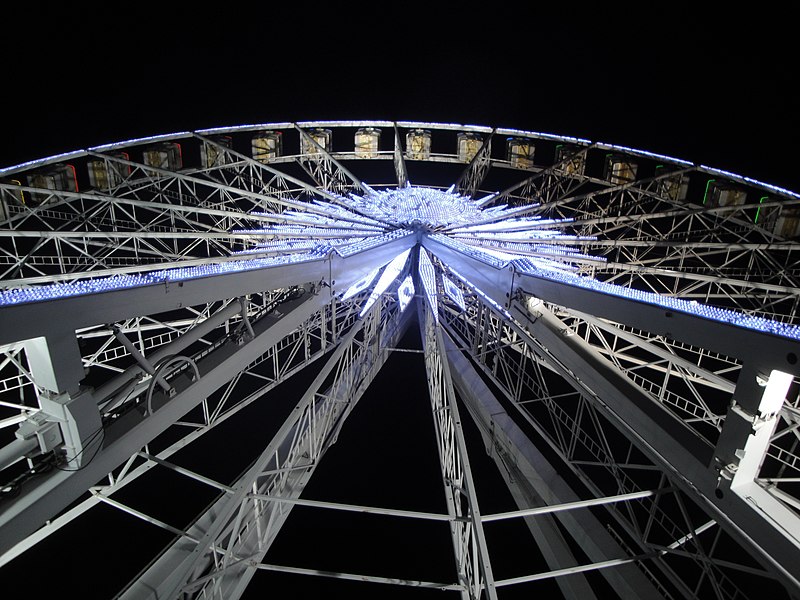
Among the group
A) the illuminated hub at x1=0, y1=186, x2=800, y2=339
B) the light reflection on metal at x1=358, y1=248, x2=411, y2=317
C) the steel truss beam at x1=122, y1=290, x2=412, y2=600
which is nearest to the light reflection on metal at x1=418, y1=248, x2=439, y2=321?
the illuminated hub at x1=0, y1=186, x2=800, y2=339

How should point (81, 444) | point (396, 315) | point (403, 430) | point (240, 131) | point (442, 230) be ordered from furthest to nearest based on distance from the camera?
1. point (403, 430)
2. point (240, 131)
3. point (396, 315)
4. point (442, 230)
5. point (81, 444)

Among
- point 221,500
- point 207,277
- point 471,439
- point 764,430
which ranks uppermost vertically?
point 207,277

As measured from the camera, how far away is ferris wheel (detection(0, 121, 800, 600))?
4.40 meters

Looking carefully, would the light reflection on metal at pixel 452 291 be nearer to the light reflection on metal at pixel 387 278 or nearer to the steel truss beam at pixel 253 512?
the light reflection on metal at pixel 387 278

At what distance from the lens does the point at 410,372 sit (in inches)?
1001

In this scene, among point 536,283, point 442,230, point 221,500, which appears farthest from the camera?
point 442,230

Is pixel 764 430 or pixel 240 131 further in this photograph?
pixel 240 131

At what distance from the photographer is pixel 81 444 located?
4.48 metres

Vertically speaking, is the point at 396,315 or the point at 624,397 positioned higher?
the point at 624,397

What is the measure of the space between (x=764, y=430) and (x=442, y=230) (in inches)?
458

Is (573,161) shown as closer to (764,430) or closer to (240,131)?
(240,131)

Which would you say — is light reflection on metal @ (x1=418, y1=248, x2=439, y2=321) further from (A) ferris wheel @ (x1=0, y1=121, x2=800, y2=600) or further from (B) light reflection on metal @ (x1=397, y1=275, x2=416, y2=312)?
(B) light reflection on metal @ (x1=397, y1=275, x2=416, y2=312)

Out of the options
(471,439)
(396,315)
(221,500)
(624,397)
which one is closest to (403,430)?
(471,439)

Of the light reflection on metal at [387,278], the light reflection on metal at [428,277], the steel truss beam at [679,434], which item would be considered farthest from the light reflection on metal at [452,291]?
the steel truss beam at [679,434]
